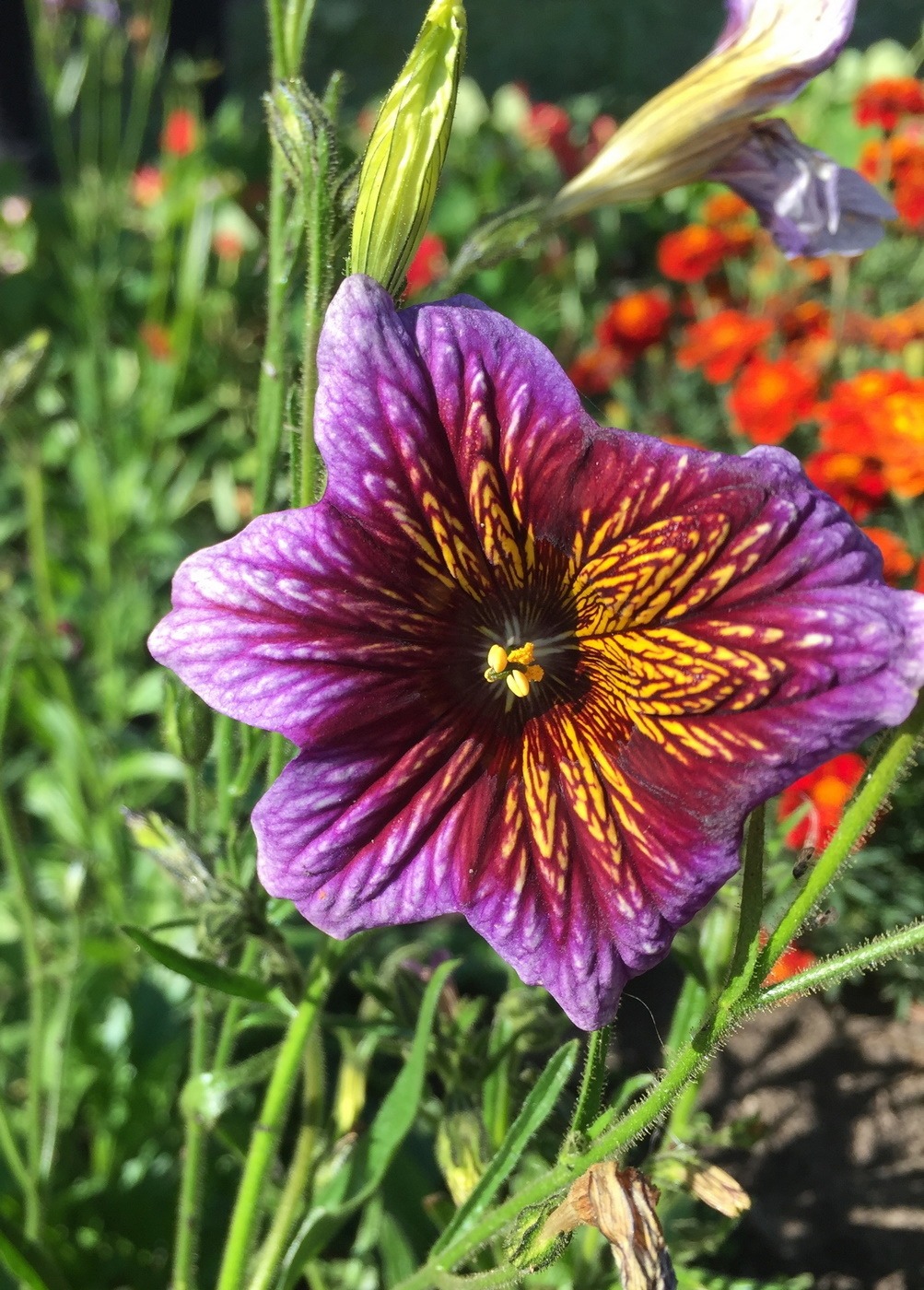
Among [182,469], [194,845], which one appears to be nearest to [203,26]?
[182,469]

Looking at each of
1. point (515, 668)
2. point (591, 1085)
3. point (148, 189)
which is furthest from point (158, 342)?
point (591, 1085)

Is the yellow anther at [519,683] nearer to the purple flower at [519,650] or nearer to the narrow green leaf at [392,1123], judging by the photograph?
the purple flower at [519,650]

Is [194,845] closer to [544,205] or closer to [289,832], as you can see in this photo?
[289,832]

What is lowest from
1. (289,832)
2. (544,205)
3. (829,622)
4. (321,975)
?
(321,975)

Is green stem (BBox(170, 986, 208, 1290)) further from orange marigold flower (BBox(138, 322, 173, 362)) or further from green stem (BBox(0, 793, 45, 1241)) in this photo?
orange marigold flower (BBox(138, 322, 173, 362))

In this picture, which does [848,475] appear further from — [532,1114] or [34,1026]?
[34,1026]

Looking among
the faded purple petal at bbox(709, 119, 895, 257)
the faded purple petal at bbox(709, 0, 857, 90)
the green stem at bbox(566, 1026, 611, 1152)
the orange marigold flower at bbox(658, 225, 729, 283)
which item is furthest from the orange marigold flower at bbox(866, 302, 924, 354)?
the green stem at bbox(566, 1026, 611, 1152)
